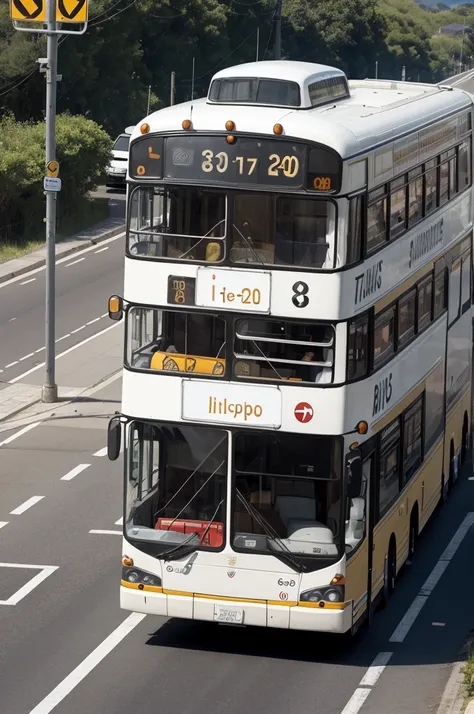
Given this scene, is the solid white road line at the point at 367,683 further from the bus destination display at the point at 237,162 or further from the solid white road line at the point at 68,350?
the solid white road line at the point at 68,350

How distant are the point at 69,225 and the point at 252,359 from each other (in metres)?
32.8

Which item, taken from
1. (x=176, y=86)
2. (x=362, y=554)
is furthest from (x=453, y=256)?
(x=176, y=86)

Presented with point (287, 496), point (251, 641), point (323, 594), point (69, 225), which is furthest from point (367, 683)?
point (69, 225)

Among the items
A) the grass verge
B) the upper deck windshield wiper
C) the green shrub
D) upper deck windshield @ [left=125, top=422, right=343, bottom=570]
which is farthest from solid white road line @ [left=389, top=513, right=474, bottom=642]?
the green shrub

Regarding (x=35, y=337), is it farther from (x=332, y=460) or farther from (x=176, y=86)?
(x=176, y=86)

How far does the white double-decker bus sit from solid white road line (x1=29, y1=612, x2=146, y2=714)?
2.10 feet

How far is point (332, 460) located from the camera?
50.8 feet

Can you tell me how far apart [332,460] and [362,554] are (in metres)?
1.55

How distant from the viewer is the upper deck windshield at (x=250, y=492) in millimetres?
15531

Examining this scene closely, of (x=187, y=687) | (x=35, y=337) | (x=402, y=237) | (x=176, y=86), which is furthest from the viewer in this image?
(x=176, y=86)

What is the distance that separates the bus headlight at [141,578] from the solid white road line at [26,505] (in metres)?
6.13

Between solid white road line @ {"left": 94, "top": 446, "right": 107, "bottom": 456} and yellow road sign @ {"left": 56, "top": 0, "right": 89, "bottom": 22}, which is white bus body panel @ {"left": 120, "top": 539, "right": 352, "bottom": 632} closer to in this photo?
solid white road line @ {"left": 94, "top": 446, "right": 107, "bottom": 456}

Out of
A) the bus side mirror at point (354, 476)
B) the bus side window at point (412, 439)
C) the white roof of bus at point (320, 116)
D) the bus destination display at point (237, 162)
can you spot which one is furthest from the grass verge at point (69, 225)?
the bus side mirror at point (354, 476)

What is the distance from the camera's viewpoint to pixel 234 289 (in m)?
15.3
